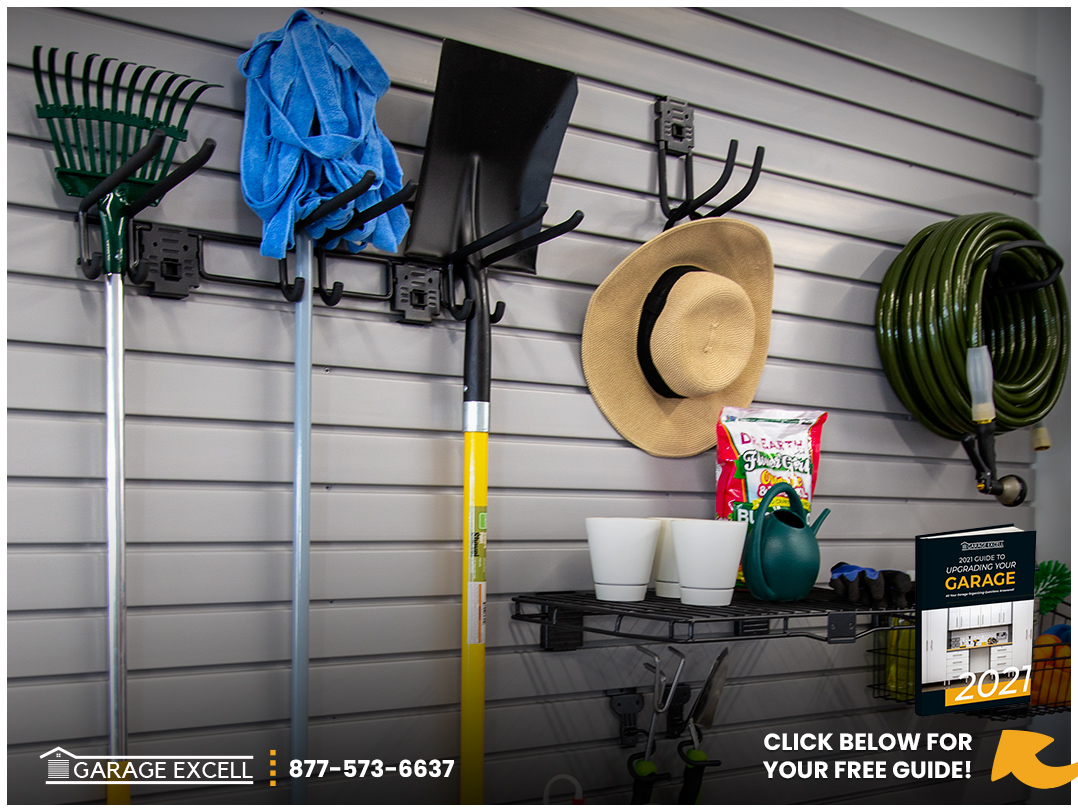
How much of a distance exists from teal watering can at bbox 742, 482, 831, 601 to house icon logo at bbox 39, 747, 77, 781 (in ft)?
4.28

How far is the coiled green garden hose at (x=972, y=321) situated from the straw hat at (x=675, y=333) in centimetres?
50

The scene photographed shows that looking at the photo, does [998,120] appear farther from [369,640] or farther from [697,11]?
[369,640]

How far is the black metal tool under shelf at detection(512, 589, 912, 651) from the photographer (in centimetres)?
168

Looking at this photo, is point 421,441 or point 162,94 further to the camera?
point 421,441

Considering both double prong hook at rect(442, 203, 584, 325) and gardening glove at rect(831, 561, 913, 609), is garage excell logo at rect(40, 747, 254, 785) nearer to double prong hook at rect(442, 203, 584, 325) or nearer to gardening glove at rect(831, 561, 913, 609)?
double prong hook at rect(442, 203, 584, 325)

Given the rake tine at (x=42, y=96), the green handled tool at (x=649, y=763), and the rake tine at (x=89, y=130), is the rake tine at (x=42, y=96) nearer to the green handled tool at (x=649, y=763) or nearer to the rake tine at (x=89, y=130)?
the rake tine at (x=89, y=130)

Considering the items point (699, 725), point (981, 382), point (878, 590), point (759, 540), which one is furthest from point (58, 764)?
point (981, 382)

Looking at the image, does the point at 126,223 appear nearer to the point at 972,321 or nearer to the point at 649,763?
the point at 649,763

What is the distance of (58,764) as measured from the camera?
1.55 metres

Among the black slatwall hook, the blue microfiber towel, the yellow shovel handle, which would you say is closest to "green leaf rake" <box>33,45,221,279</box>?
the blue microfiber towel

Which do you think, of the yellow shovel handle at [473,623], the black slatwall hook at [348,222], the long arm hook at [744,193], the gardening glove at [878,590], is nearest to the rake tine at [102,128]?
the black slatwall hook at [348,222]

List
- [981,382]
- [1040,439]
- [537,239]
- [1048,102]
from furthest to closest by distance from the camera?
[1048,102], [1040,439], [981,382], [537,239]

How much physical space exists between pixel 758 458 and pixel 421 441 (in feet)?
2.47

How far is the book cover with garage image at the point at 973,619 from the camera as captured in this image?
170 cm
